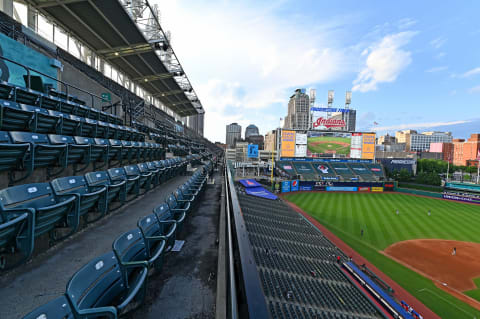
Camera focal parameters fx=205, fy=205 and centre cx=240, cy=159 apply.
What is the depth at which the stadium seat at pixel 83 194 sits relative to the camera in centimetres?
293

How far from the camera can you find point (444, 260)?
14.2 meters

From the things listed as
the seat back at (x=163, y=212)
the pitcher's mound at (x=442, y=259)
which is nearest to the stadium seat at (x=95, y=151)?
the seat back at (x=163, y=212)

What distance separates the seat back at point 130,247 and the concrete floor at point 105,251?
1.44 feet

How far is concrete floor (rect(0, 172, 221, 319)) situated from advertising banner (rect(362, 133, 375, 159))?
41.9 m

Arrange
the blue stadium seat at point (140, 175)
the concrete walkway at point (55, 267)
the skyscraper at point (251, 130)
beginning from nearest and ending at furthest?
the concrete walkway at point (55, 267)
the blue stadium seat at point (140, 175)
the skyscraper at point (251, 130)

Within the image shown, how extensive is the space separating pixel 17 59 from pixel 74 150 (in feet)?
26.8

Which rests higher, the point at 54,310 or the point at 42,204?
the point at 42,204

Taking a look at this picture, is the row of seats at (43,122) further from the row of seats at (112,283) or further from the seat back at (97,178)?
the row of seats at (112,283)

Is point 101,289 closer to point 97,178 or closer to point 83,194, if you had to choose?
point 83,194

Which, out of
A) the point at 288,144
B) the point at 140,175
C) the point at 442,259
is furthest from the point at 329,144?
the point at 140,175

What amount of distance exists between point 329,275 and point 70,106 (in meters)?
12.8

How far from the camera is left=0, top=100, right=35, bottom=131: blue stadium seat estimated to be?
12.7 feet

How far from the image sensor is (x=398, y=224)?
20.2m

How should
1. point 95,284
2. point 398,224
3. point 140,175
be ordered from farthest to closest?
point 398,224, point 140,175, point 95,284
